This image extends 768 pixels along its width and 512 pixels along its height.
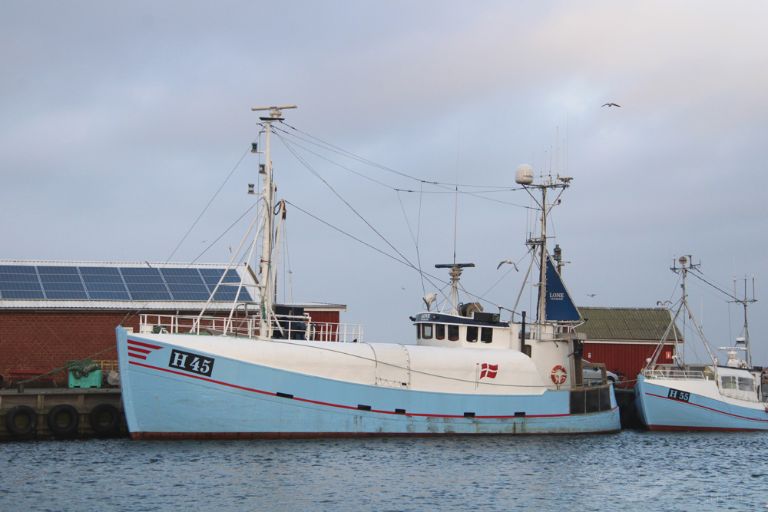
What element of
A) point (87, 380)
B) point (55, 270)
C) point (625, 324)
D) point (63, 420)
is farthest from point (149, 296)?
point (625, 324)

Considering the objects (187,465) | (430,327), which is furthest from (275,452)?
(430,327)

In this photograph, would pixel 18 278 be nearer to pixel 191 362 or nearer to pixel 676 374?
pixel 191 362

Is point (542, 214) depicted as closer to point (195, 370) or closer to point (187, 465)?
point (195, 370)

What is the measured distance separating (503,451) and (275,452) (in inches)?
352

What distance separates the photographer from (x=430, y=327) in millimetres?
44938

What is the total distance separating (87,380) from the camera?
→ 4409 centimetres

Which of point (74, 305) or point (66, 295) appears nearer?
point (74, 305)

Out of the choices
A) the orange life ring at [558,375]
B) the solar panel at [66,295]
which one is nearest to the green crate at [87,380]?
the solar panel at [66,295]

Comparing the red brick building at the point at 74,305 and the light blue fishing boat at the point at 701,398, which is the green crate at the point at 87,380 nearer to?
the red brick building at the point at 74,305

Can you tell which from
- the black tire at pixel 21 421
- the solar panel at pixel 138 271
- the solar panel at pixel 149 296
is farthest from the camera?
the solar panel at pixel 138 271

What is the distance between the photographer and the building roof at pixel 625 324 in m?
70.0

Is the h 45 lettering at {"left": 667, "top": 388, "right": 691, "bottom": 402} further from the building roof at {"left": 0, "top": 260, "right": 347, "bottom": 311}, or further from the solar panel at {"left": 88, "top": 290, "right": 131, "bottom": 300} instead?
the solar panel at {"left": 88, "top": 290, "right": 131, "bottom": 300}

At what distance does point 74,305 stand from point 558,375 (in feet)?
71.4

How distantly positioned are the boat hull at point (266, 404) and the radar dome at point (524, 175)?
10949mm
